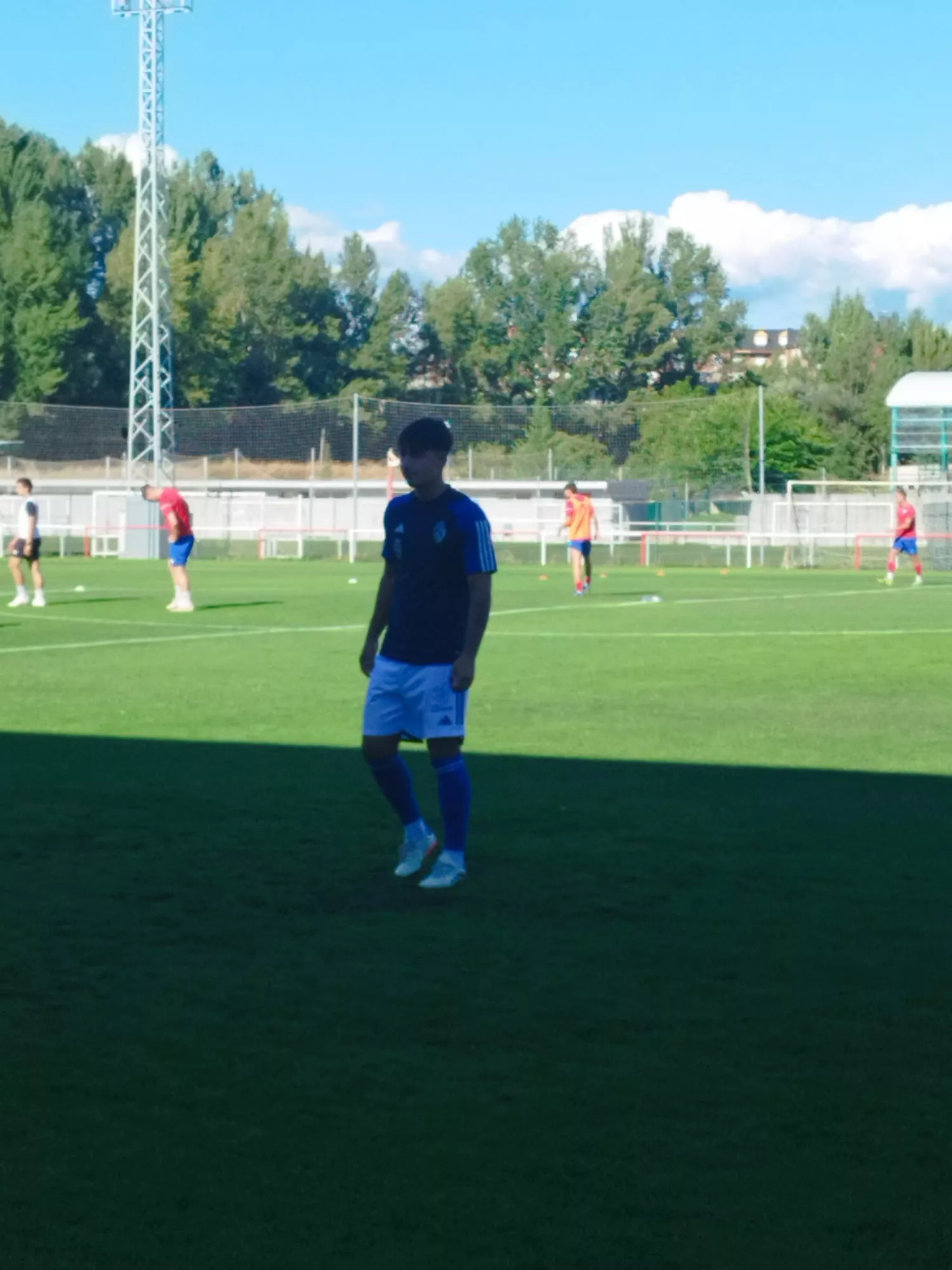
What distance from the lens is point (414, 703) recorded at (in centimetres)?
740

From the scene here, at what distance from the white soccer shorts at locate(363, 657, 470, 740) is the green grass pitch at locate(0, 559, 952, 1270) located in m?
0.63

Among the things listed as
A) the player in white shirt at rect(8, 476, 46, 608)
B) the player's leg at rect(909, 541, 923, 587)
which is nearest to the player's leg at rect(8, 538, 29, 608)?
the player in white shirt at rect(8, 476, 46, 608)

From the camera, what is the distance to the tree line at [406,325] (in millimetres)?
87625

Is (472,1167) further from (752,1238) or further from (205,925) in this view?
(205,925)

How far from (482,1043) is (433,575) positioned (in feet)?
8.74

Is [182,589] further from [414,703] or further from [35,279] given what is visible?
[35,279]

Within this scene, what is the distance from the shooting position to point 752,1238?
3693 millimetres

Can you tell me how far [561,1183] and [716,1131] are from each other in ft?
1.69

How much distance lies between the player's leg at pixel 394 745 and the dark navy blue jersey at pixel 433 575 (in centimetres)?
10

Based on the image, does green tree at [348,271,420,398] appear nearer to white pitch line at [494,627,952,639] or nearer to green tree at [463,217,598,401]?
green tree at [463,217,598,401]

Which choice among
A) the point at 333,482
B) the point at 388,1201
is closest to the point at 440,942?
the point at 388,1201

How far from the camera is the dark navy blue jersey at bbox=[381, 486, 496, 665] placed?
734cm

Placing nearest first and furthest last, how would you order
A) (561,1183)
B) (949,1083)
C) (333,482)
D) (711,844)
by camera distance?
(561,1183)
(949,1083)
(711,844)
(333,482)

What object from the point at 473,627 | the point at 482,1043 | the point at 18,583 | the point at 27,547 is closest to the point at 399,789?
the point at 473,627
